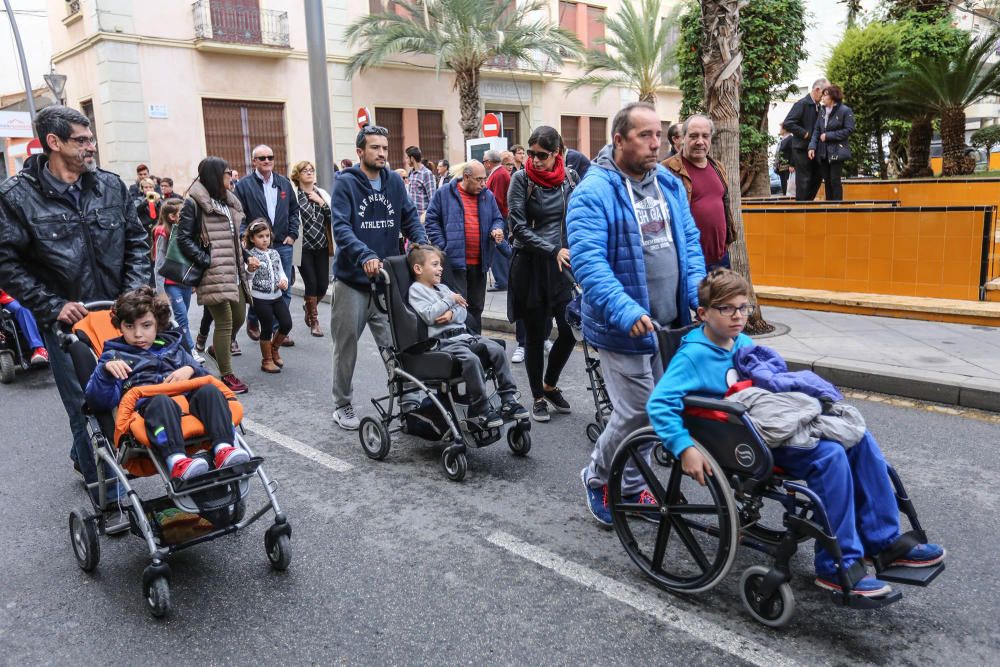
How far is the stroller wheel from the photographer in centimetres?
320

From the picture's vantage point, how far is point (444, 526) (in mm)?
4047

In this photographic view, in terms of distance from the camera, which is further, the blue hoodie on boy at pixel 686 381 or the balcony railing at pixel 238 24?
the balcony railing at pixel 238 24

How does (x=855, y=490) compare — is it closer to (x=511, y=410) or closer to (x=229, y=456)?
(x=511, y=410)

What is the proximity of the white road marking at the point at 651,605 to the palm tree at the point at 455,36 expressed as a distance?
22.6 meters

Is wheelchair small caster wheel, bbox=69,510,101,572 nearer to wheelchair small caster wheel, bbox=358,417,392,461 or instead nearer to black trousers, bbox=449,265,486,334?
wheelchair small caster wheel, bbox=358,417,392,461

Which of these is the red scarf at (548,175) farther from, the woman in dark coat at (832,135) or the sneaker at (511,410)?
the woman in dark coat at (832,135)

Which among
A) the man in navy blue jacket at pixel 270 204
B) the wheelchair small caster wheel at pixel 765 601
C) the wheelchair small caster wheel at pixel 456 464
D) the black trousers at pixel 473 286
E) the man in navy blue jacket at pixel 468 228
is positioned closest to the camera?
the wheelchair small caster wheel at pixel 765 601

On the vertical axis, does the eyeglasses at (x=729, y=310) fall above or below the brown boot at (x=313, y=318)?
above

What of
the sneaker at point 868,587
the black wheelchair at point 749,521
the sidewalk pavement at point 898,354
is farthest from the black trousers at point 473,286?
the sneaker at point 868,587

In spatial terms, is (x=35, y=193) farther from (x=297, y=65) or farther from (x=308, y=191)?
(x=297, y=65)

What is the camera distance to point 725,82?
25.3 feet

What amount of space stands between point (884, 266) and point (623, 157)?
6380 mm

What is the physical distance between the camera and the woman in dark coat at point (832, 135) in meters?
10.9

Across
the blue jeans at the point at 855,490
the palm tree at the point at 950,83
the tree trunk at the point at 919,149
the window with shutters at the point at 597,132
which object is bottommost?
the blue jeans at the point at 855,490
